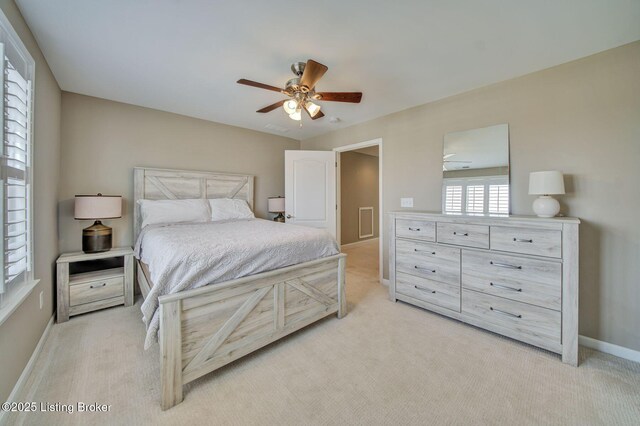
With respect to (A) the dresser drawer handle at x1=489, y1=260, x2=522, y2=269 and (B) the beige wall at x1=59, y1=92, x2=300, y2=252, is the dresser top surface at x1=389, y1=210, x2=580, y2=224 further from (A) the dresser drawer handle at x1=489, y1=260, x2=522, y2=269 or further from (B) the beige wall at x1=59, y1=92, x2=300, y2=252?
(B) the beige wall at x1=59, y1=92, x2=300, y2=252

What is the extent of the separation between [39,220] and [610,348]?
4815 millimetres

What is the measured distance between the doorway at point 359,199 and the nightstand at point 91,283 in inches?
161

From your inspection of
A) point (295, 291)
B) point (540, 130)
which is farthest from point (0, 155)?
point (540, 130)

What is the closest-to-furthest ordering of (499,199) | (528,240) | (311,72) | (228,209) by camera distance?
(311,72)
(528,240)
(499,199)
(228,209)

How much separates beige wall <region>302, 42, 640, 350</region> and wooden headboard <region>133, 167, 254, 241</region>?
11.6 ft

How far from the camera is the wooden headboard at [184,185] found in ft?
10.4

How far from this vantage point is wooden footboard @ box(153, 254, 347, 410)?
1.46 meters

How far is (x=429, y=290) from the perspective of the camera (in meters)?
2.62

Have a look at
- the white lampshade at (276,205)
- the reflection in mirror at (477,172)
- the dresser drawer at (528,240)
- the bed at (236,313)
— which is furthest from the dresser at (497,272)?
the white lampshade at (276,205)

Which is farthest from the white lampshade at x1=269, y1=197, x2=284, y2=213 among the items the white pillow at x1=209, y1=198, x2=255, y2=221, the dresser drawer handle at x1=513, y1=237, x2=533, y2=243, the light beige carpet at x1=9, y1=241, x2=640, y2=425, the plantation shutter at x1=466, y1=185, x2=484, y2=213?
the dresser drawer handle at x1=513, y1=237, x2=533, y2=243

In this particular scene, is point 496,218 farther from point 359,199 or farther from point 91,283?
point 359,199

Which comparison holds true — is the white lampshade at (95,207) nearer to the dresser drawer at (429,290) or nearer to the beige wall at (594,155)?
the dresser drawer at (429,290)

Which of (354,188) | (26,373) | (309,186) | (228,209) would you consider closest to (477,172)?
(309,186)

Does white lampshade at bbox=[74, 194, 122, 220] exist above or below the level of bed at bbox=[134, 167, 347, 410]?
above
